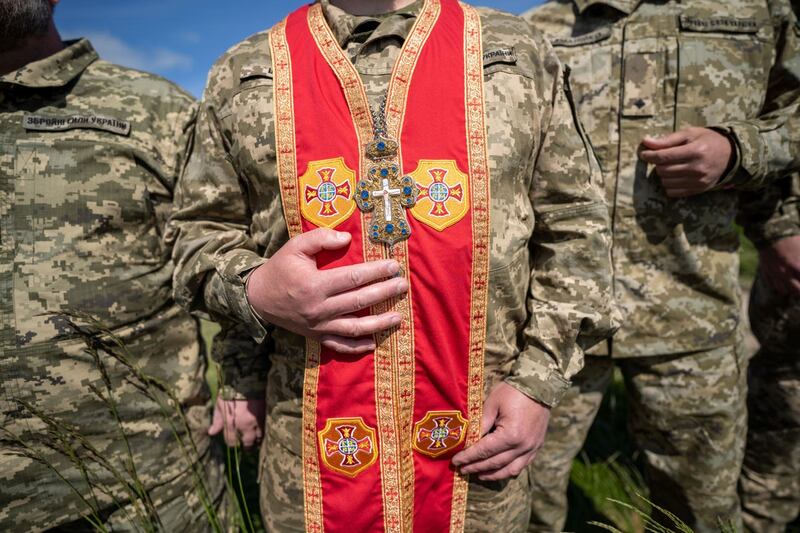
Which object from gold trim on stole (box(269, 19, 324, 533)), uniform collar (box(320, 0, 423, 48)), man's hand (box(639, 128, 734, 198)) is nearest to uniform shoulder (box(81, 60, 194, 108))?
gold trim on stole (box(269, 19, 324, 533))

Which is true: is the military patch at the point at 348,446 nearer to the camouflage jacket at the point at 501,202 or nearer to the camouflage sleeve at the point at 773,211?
the camouflage jacket at the point at 501,202

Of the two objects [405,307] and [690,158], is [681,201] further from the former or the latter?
[405,307]

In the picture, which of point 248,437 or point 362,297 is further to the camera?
point 248,437

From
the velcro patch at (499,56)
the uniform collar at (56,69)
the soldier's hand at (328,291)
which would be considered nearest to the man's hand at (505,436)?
the soldier's hand at (328,291)

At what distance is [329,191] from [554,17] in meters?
1.60

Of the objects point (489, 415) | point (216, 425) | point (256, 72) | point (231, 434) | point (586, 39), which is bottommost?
point (216, 425)

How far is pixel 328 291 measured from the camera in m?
1.24

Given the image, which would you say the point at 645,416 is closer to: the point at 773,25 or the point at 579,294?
the point at 579,294

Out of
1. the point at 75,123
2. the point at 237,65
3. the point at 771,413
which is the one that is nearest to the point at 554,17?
the point at 237,65

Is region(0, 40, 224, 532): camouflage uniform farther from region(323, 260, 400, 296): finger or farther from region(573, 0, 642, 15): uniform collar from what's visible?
region(573, 0, 642, 15): uniform collar

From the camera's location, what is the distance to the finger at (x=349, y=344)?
1329 mm

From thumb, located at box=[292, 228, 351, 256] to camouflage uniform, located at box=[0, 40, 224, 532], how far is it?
893 millimetres

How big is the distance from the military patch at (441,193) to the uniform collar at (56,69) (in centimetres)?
140

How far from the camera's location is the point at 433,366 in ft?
4.44
